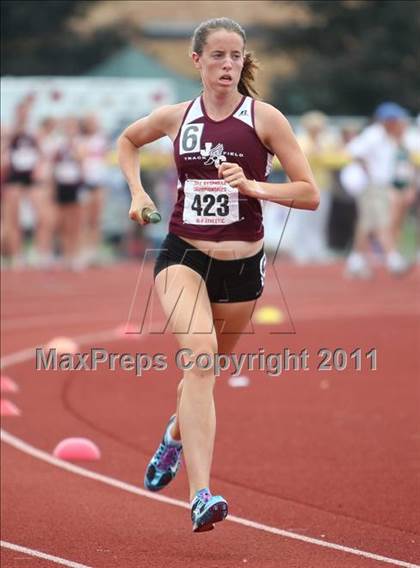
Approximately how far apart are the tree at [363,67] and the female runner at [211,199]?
28720 millimetres

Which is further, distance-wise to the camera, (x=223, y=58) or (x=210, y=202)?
(x=210, y=202)

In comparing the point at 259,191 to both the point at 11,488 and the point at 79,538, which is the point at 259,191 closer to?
the point at 79,538

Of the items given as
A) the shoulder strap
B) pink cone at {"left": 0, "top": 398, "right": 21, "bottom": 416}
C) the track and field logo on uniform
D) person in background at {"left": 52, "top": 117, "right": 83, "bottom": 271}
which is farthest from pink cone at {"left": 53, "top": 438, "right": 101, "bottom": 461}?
person in background at {"left": 52, "top": 117, "right": 83, "bottom": 271}

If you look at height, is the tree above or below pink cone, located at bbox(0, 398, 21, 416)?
above

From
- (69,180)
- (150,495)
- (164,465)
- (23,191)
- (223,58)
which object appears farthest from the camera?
(23,191)

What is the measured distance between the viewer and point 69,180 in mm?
20547

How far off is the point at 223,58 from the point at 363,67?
97.8 ft

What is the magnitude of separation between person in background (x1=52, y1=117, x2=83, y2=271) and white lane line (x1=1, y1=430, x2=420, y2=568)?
11396 millimetres

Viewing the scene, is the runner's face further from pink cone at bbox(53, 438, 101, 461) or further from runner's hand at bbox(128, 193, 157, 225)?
pink cone at bbox(53, 438, 101, 461)

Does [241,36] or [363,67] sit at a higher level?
[363,67]

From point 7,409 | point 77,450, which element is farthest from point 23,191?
point 77,450

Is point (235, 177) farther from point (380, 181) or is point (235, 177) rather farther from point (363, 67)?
point (363, 67)

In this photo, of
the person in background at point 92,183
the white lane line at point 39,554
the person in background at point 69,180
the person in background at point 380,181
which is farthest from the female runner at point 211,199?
the person in background at point 92,183

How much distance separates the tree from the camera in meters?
35.2
